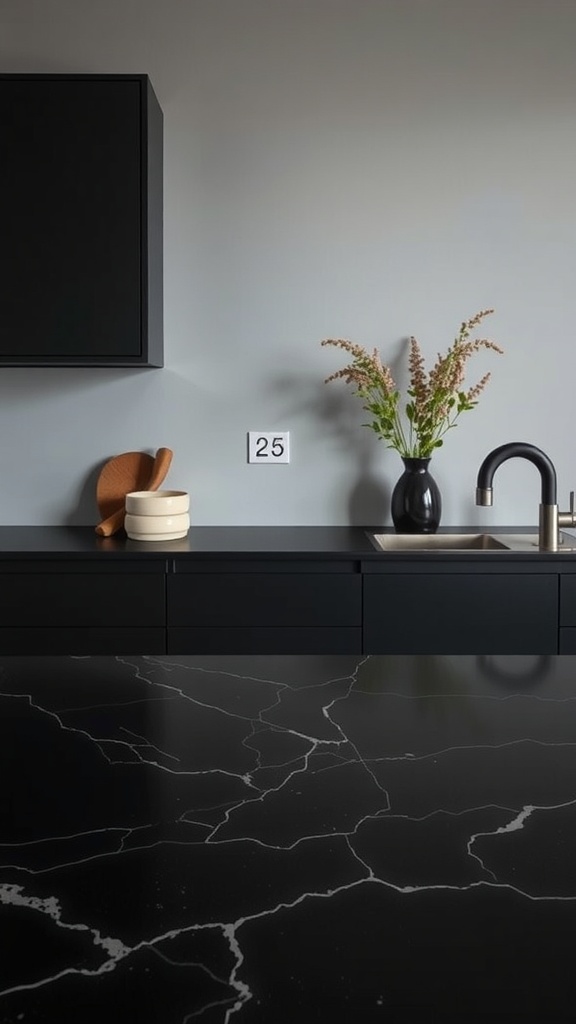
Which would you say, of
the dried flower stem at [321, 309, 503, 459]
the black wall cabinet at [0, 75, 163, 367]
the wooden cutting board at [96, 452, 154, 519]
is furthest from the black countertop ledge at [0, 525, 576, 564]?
the black wall cabinet at [0, 75, 163, 367]

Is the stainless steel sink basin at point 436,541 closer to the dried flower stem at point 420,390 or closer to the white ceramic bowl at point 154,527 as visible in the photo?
the dried flower stem at point 420,390

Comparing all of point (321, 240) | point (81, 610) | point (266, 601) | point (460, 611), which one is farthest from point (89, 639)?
point (321, 240)

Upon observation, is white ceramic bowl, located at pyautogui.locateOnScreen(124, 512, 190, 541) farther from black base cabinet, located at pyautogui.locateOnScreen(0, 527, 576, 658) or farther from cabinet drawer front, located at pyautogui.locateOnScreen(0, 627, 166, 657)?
cabinet drawer front, located at pyautogui.locateOnScreen(0, 627, 166, 657)

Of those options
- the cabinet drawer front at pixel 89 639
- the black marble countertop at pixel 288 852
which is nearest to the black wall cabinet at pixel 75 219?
the cabinet drawer front at pixel 89 639

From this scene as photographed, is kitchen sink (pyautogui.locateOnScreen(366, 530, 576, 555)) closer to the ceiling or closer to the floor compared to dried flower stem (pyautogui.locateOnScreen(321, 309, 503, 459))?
closer to the floor

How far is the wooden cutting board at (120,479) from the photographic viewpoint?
283 cm

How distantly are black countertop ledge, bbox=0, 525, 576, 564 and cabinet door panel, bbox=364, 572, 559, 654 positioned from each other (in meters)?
0.06

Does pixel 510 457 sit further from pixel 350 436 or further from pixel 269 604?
pixel 269 604

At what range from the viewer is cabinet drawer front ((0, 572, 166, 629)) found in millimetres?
2328

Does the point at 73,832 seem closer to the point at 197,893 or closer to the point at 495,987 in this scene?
the point at 197,893

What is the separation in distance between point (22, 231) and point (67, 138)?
0.29 meters

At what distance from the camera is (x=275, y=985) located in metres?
0.54

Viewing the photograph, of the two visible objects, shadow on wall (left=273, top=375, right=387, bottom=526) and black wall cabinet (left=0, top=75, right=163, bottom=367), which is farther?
shadow on wall (left=273, top=375, right=387, bottom=526)

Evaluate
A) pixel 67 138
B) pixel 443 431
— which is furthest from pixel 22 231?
pixel 443 431
